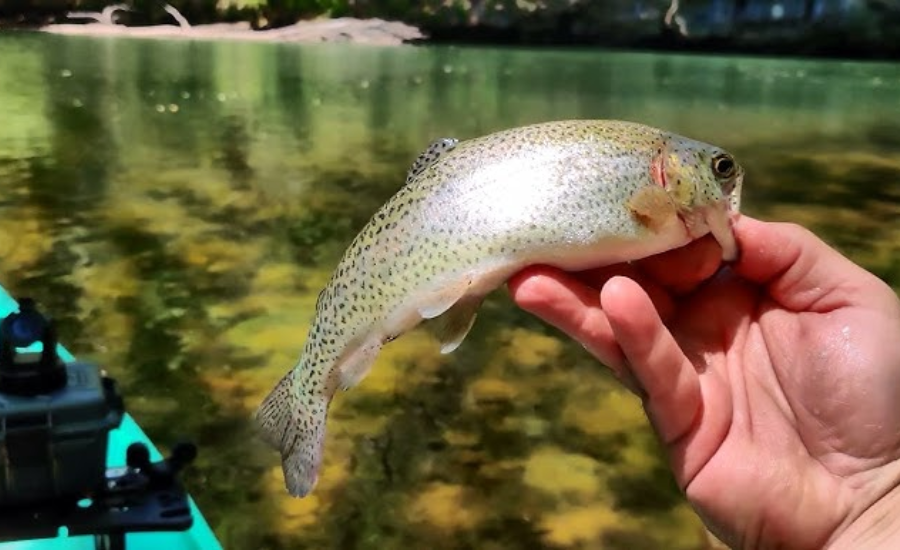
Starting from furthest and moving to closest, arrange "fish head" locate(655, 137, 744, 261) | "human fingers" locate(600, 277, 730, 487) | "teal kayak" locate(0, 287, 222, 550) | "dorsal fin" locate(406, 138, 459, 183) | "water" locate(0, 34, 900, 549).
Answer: "water" locate(0, 34, 900, 549)
"teal kayak" locate(0, 287, 222, 550)
"dorsal fin" locate(406, 138, 459, 183)
"fish head" locate(655, 137, 744, 261)
"human fingers" locate(600, 277, 730, 487)

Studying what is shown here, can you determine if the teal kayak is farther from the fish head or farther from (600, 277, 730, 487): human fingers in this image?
the fish head

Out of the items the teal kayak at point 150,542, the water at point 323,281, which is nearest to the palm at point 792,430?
the teal kayak at point 150,542

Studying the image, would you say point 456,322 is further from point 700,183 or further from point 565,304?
point 700,183

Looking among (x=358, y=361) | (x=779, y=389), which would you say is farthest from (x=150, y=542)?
(x=779, y=389)

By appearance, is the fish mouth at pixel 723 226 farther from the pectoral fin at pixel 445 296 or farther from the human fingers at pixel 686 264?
the pectoral fin at pixel 445 296

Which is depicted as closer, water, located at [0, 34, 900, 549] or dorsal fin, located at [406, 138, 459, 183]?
dorsal fin, located at [406, 138, 459, 183]

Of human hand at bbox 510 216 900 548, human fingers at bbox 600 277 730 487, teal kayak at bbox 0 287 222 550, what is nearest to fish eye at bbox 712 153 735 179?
human hand at bbox 510 216 900 548

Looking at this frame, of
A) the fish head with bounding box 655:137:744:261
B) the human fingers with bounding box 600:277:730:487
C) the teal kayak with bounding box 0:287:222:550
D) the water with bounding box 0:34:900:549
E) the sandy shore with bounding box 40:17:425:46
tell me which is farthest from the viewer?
the sandy shore with bounding box 40:17:425:46
